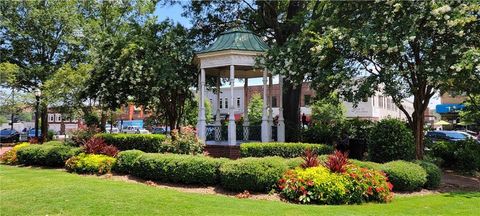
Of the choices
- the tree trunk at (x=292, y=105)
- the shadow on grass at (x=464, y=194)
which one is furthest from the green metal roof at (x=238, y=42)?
the shadow on grass at (x=464, y=194)

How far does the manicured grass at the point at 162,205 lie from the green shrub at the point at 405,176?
702 millimetres

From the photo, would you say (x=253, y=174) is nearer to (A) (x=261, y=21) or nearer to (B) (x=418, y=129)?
(B) (x=418, y=129)

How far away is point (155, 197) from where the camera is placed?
8.74 metres

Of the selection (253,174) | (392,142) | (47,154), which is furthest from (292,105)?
(47,154)

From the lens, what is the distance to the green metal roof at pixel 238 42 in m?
16.2

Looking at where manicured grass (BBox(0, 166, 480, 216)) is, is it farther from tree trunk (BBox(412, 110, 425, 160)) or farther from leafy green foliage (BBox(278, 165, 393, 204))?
tree trunk (BBox(412, 110, 425, 160))

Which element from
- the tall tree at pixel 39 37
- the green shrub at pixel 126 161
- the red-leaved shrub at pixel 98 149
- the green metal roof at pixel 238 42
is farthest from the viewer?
the tall tree at pixel 39 37

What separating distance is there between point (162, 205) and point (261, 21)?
14.2m

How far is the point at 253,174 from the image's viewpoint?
10.2 meters

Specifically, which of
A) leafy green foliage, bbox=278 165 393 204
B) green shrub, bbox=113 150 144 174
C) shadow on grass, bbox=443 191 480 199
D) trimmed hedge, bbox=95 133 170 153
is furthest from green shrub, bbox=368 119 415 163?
green shrub, bbox=113 150 144 174

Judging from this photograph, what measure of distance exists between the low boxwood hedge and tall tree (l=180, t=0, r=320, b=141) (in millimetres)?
7968

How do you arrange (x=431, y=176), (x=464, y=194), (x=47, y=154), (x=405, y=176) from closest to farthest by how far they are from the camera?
(x=464, y=194)
(x=405, y=176)
(x=431, y=176)
(x=47, y=154)

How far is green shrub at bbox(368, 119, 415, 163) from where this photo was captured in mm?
13273

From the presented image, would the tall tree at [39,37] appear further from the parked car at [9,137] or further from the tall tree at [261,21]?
the tall tree at [261,21]
